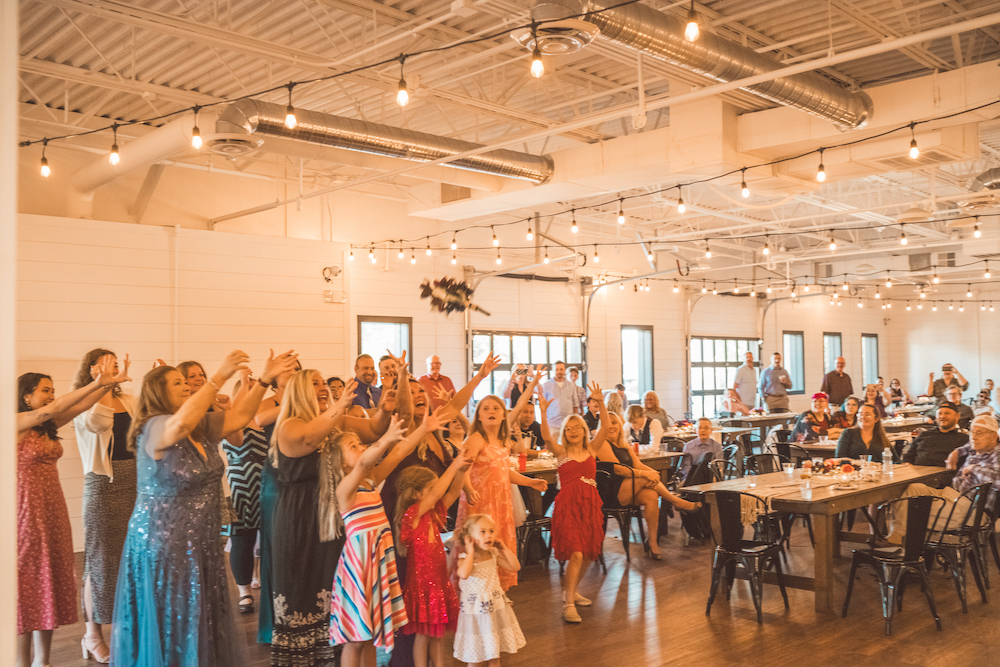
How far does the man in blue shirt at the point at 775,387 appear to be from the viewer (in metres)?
15.3

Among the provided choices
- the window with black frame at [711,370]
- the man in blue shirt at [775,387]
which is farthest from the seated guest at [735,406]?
the window with black frame at [711,370]

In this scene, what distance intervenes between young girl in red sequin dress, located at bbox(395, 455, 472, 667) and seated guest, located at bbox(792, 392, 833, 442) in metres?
6.84

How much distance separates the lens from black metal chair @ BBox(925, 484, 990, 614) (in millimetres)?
5602

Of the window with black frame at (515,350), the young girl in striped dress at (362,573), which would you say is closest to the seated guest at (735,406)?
the window with black frame at (515,350)

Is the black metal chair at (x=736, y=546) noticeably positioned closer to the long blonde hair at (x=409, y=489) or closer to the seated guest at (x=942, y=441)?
the long blonde hair at (x=409, y=489)

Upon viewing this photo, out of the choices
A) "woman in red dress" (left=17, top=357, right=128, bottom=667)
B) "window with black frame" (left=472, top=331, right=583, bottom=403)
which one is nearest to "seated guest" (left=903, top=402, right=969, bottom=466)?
"woman in red dress" (left=17, top=357, right=128, bottom=667)

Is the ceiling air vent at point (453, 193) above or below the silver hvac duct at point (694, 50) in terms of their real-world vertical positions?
above

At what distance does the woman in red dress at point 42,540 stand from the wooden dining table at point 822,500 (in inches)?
157

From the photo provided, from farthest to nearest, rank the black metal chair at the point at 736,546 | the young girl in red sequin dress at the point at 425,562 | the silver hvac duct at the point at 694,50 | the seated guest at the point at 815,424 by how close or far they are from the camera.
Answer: the seated guest at the point at 815,424 → the black metal chair at the point at 736,546 → the silver hvac duct at the point at 694,50 → the young girl in red sequin dress at the point at 425,562

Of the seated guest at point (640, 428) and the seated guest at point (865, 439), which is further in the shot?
the seated guest at point (640, 428)

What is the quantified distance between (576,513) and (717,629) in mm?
1164

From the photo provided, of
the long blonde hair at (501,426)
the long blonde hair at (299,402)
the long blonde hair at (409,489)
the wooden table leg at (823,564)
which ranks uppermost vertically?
the long blonde hair at (299,402)

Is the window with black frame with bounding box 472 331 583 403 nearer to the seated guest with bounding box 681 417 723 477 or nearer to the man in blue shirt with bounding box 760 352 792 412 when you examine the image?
the man in blue shirt with bounding box 760 352 792 412

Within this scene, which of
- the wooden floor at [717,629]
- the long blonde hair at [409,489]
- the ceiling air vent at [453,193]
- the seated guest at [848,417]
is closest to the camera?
the long blonde hair at [409,489]
